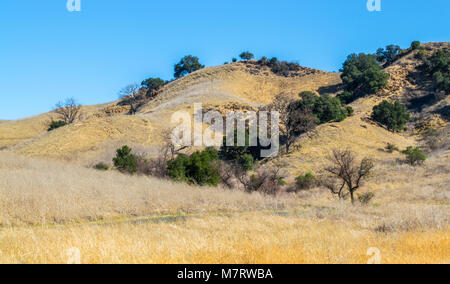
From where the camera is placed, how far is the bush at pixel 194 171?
1033 inches

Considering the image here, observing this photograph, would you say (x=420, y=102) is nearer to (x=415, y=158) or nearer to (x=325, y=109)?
(x=325, y=109)

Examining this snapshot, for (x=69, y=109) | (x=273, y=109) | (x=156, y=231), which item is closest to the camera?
(x=156, y=231)

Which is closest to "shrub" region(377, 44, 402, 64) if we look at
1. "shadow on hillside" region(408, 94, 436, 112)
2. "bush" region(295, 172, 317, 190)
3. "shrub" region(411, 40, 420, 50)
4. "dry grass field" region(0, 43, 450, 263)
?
"shrub" region(411, 40, 420, 50)

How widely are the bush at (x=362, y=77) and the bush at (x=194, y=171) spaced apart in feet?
179

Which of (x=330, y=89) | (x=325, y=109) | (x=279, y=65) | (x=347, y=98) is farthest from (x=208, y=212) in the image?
(x=279, y=65)

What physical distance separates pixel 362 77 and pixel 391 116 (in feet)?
66.2

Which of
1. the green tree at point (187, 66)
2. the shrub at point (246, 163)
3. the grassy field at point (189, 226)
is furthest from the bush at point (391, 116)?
the green tree at point (187, 66)

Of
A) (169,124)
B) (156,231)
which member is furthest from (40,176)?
(169,124)

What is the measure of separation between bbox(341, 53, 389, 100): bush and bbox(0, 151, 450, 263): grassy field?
4847 centimetres

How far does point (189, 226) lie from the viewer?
11.3 m

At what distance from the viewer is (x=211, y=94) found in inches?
3036

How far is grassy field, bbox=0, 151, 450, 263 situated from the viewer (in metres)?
6.56
